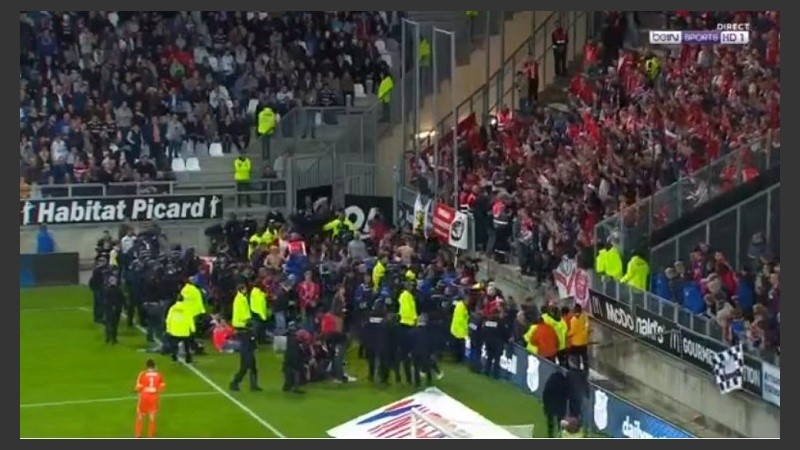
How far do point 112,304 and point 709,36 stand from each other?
12969 millimetres

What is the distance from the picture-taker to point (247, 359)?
32.3 metres

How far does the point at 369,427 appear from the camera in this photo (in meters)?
29.0

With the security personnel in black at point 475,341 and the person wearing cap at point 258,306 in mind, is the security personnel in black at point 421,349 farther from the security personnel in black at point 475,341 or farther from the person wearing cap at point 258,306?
the person wearing cap at point 258,306

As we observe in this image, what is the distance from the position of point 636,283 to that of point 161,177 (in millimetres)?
14969

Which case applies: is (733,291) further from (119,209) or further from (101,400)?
(119,209)

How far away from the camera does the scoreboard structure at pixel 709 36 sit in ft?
129

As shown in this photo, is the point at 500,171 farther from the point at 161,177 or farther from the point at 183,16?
the point at 183,16

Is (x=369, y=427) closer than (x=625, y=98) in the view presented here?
Yes

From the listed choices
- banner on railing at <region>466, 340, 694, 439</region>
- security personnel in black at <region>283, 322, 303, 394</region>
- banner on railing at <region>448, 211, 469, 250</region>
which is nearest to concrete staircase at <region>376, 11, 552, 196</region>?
banner on railing at <region>448, 211, 469, 250</region>

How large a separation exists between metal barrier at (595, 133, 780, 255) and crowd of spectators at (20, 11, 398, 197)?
1395cm

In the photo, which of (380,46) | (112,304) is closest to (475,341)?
(112,304)

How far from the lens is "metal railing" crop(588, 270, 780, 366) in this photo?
29656 mm

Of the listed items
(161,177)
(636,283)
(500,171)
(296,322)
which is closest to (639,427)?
(636,283)

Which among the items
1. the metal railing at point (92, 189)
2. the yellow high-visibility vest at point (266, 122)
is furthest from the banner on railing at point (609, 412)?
the yellow high-visibility vest at point (266, 122)
